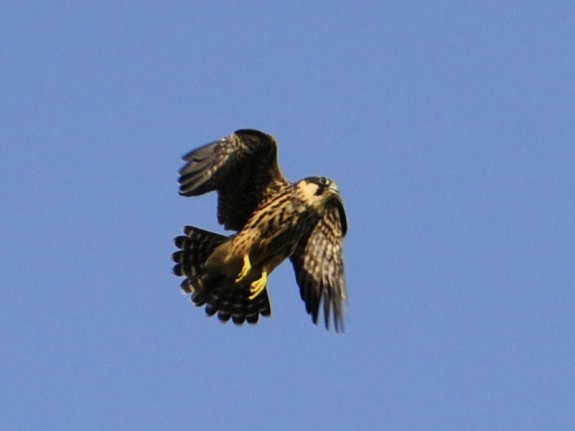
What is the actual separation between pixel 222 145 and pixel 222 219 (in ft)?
3.85

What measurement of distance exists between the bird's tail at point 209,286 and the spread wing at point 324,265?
524 mm

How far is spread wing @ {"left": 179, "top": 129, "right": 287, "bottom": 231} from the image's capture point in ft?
52.3

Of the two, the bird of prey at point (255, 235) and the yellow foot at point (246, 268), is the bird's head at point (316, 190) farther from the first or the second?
the yellow foot at point (246, 268)

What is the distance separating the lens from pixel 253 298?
17438mm

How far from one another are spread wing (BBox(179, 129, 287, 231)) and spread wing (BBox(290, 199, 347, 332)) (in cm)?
96

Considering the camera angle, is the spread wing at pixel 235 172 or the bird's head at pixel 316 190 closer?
the spread wing at pixel 235 172

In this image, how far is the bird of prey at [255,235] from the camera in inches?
644

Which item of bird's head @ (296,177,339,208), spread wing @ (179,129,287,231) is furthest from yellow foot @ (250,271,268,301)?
bird's head @ (296,177,339,208)

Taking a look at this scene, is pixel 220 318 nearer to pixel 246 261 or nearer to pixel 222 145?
pixel 246 261

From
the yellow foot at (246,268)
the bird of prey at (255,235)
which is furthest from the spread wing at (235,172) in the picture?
the yellow foot at (246,268)

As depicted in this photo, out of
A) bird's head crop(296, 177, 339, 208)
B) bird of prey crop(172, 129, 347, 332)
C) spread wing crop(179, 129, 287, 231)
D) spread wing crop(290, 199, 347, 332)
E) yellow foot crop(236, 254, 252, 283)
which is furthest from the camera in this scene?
spread wing crop(290, 199, 347, 332)

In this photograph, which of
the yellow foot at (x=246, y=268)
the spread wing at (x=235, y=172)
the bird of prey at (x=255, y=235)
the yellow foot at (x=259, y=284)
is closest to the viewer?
the spread wing at (x=235, y=172)

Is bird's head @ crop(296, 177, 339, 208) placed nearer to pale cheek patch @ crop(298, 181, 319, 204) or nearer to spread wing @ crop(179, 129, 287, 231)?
pale cheek patch @ crop(298, 181, 319, 204)

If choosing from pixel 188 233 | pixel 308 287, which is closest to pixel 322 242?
pixel 308 287
